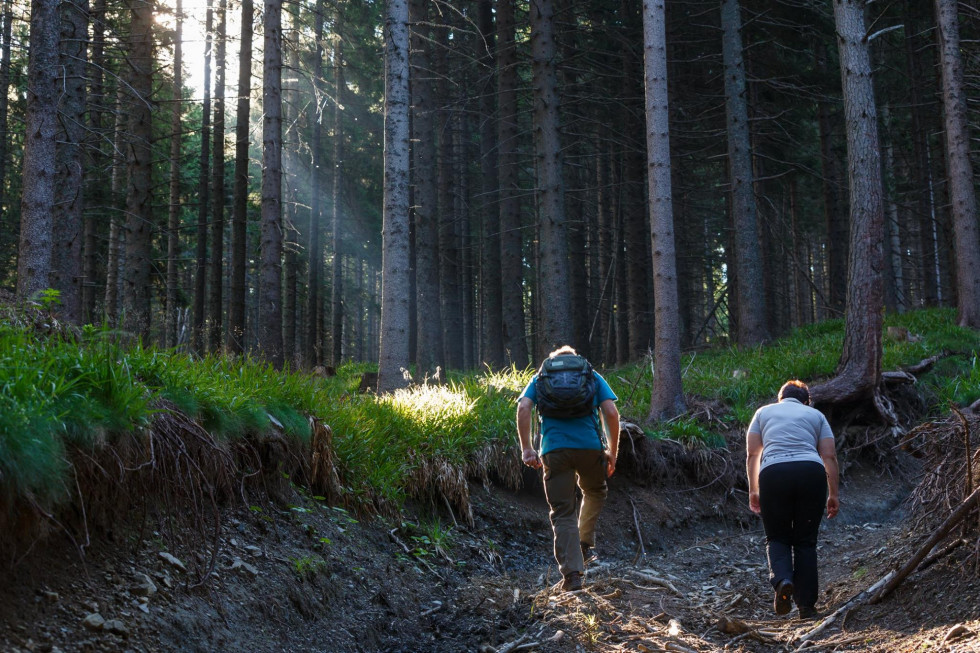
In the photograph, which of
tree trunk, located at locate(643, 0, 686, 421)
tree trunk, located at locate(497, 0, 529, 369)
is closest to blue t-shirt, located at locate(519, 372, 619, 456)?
tree trunk, located at locate(643, 0, 686, 421)

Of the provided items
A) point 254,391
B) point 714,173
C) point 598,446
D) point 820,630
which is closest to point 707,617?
point 820,630

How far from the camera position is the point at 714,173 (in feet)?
87.9

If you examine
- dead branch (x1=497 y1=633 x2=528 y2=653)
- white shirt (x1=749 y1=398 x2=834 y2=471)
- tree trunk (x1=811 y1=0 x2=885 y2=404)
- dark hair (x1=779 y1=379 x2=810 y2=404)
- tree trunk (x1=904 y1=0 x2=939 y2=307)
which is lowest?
dead branch (x1=497 y1=633 x2=528 y2=653)

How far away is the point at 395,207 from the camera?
10625 millimetres

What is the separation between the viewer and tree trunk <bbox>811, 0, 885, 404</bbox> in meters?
9.93

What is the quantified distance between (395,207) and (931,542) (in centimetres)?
786

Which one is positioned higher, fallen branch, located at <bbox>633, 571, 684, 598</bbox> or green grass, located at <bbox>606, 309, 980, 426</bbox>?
green grass, located at <bbox>606, 309, 980, 426</bbox>

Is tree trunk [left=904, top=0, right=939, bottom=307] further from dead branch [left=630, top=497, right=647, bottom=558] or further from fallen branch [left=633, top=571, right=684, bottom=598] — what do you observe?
fallen branch [left=633, top=571, right=684, bottom=598]

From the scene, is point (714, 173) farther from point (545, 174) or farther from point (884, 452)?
point (884, 452)

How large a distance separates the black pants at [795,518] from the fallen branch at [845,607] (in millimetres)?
457

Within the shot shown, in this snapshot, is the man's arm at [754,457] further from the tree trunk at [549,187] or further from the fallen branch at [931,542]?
the tree trunk at [549,187]

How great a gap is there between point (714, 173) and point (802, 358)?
15864 mm

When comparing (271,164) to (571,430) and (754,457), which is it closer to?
(571,430)

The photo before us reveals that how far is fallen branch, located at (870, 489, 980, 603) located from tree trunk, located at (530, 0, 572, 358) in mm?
9367
